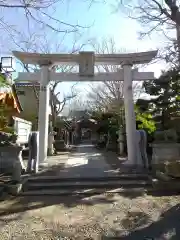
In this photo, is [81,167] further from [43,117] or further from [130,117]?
[130,117]

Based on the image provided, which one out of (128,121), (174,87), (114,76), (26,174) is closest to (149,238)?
(26,174)

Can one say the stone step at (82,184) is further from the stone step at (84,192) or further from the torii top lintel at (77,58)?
the torii top lintel at (77,58)

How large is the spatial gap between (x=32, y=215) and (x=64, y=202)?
3.45ft

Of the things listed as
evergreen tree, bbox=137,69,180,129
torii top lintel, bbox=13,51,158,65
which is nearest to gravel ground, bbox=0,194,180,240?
torii top lintel, bbox=13,51,158,65

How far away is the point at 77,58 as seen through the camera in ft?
38.7

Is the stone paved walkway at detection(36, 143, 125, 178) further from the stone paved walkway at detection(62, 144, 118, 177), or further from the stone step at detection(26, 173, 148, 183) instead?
the stone step at detection(26, 173, 148, 183)

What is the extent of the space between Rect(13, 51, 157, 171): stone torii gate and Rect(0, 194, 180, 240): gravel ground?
15.9ft

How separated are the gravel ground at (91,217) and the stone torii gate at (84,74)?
15.9ft

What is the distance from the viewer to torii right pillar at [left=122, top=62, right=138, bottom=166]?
11.0 m

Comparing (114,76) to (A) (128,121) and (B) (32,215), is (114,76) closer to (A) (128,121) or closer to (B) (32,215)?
(A) (128,121)

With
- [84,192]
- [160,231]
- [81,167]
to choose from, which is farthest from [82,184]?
[160,231]

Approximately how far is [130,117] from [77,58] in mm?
3625

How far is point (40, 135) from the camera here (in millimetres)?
11344

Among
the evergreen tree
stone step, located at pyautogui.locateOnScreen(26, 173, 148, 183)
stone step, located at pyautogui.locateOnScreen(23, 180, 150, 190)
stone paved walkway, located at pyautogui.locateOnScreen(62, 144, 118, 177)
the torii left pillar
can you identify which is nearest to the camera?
stone step, located at pyautogui.locateOnScreen(23, 180, 150, 190)
